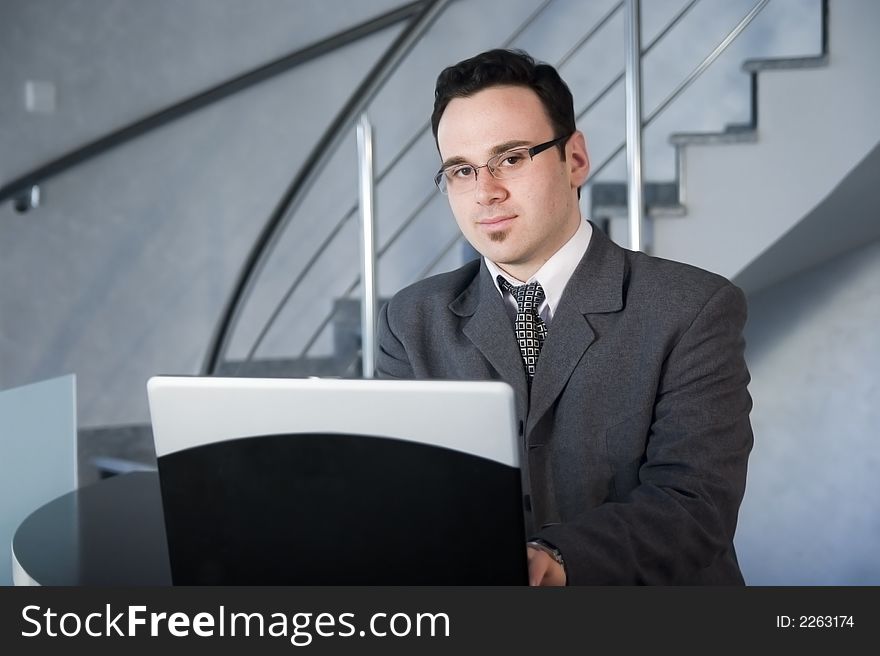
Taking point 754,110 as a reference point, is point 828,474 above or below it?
below

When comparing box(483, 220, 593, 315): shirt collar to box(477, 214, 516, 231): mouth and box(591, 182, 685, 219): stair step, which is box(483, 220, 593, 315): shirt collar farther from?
box(591, 182, 685, 219): stair step

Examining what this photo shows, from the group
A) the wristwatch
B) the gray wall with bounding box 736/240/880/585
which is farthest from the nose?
the gray wall with bounding box 736/240/880/585

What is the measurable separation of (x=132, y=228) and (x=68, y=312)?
0.39m

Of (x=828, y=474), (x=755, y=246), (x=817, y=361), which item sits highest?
(x=755, y=246)

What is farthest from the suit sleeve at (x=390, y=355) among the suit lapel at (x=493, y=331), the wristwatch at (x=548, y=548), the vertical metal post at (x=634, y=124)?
the vertical metal post at (x=634, y=124)

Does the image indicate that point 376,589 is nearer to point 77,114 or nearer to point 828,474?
point 828,474

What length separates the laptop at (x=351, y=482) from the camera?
2.17 ft

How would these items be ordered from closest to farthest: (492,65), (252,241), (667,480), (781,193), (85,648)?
(85,648)
(667,480)
(492,65)
(781,193)
(252,241)

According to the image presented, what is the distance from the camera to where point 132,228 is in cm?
356

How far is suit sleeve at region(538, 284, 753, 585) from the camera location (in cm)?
94

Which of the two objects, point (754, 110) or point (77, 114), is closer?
point (754, 110)

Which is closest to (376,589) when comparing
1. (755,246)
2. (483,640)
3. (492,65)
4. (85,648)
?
(483,640)

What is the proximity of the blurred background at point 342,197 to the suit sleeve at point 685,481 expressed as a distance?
4.20 ft

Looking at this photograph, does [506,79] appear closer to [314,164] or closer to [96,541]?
[96,541]
